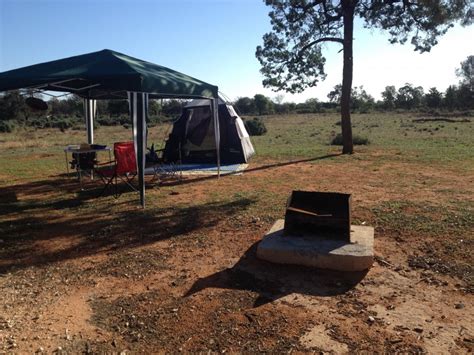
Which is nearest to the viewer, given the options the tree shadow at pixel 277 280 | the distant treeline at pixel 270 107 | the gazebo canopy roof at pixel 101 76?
the tree shadow at pixel 277 280

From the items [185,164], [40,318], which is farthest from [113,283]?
[185,164]

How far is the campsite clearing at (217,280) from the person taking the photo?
3.04 metres

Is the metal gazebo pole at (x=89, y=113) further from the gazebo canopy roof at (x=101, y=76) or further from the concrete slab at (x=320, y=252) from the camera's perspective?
the concrete slab at (x=320, y=252)

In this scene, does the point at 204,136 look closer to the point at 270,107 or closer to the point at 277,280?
the point at 277,280

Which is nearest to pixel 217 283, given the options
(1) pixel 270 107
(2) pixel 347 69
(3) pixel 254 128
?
(2) pixel 347 69

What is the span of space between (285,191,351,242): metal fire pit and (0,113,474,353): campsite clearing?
518 mm

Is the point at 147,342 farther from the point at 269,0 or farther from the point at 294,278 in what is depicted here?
the point at 269,0

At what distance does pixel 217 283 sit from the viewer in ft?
12.9

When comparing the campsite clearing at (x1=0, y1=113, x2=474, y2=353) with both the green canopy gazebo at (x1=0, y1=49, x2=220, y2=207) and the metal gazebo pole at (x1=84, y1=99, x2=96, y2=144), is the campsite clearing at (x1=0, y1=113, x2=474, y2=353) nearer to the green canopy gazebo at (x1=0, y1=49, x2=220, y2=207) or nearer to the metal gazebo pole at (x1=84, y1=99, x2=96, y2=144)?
the green canopy gazebo at (x1=0, y1=49, x2=220, y2=207)

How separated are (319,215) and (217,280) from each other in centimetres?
134

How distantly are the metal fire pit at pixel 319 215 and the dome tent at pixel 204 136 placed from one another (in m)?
7.18

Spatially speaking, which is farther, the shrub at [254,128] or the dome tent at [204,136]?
the shrub at [254,128]

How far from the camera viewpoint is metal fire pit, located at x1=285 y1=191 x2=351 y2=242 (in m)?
4.49

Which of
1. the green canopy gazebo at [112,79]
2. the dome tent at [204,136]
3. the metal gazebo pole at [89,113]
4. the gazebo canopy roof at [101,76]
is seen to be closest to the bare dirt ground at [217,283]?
the green canopy gazebo at [112,79]
